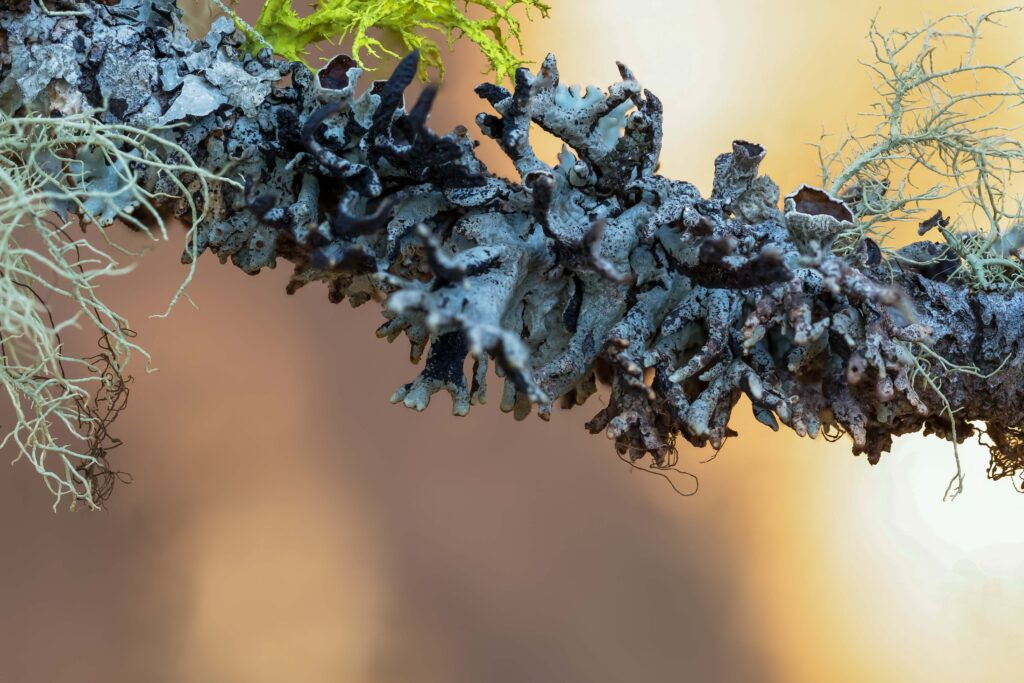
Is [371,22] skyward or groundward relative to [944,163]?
groundward

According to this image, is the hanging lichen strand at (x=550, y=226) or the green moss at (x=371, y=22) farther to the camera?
the green moss at (x=371, y=22)

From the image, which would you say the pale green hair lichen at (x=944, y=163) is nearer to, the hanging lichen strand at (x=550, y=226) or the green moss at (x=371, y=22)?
the hanging lichen strand at (x=550, y=226)

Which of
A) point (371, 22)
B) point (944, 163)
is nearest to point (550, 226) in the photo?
point (371, 22)

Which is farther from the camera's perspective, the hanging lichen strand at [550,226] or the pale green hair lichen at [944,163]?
the pale green hair lichen at [944,163]

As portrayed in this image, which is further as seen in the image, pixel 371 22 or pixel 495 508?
pixel 495 508

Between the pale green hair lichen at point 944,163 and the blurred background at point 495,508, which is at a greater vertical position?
the pale green hair lichen at point 944,163

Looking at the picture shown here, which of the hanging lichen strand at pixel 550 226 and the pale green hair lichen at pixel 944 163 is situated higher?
the pale green hair lichen at pixel 944 163

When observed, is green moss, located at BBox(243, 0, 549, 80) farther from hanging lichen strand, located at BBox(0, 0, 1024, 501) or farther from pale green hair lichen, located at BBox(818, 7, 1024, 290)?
pale green hair lichen, located at BBox(818, 7, 1024, 290)

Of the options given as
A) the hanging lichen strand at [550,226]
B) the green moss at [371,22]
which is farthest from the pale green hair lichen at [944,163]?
the green moss at [371,22]

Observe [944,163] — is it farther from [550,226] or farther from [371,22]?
[371,22]
